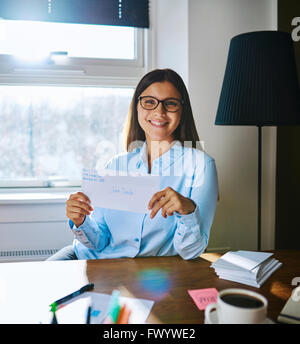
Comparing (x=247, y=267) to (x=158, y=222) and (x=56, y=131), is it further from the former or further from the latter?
(x=56, y=131)

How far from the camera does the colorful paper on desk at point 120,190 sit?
3.14 ft

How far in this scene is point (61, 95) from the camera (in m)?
2.25

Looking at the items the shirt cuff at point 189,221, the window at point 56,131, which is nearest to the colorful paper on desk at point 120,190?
the shirt cuff at point 189,221

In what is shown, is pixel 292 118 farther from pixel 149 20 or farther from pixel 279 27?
pixel 149 20

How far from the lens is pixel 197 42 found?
185 centimetres

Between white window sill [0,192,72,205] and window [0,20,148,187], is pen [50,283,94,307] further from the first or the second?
window [0,20,148,187]

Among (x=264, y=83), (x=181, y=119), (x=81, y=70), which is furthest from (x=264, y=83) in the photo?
(x=81, y=70)

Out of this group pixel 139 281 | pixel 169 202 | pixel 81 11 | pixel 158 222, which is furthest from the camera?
pixel 81 11

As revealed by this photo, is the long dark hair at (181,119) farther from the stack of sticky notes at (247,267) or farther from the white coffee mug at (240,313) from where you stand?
the white coffee mug at (240,313)

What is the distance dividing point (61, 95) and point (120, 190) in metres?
1.48

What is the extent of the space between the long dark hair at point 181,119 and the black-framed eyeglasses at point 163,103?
4 centimetres

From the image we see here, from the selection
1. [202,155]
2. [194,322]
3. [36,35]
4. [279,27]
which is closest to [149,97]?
[202,155]

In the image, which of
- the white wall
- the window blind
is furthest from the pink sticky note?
the window blind

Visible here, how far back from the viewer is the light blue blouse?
3.99 ft
